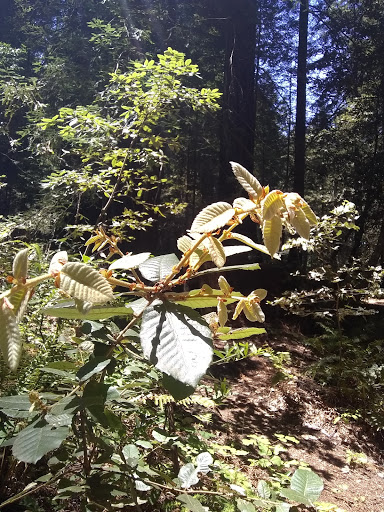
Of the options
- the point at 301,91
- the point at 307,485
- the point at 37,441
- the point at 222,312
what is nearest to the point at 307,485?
the point at 307,485

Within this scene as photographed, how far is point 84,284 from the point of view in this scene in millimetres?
435

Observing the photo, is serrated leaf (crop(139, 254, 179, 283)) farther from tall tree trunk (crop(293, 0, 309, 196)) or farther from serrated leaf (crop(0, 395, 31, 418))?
tall tree trunk (crop(293, 0, 309, 196))

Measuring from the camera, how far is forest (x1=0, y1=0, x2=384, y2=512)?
1.85 feet

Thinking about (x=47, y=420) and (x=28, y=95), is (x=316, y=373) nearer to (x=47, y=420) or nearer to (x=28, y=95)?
(x=47, y=420)

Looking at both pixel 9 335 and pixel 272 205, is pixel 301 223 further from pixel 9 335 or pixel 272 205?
pixel 9 335

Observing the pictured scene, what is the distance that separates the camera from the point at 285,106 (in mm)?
12883

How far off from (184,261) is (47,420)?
12.8 inches

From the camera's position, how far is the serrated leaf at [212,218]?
1.60ft

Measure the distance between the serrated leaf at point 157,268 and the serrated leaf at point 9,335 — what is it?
0.22 m

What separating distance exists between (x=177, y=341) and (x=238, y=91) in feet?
25.1

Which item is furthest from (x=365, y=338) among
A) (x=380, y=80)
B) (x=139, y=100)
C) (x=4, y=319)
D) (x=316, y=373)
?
(x=380, y=80)

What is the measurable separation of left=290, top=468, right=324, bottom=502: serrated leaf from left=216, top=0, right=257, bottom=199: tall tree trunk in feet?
21.2

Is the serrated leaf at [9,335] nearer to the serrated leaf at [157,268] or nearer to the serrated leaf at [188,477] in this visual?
the serrated leaf at [157,268]

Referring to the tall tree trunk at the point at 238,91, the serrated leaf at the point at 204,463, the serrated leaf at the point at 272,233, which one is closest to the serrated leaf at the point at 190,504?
the serrated leaf at the point at 204,463
